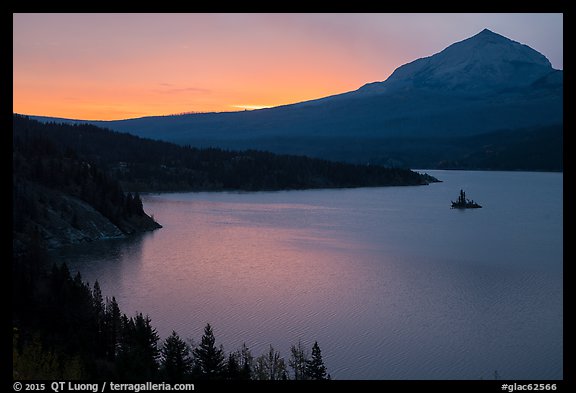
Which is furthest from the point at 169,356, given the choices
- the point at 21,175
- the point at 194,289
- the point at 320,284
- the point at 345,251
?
the point at 21,175

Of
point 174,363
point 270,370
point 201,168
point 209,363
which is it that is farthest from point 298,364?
point 201,168

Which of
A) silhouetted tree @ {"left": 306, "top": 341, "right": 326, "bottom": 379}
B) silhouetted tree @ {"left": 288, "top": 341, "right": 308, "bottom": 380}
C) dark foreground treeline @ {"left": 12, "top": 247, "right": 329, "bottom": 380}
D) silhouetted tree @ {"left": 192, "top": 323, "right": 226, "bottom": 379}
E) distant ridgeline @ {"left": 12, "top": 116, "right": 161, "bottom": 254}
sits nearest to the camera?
dark foreground treeline @ {"left": 12, "top": 247, "right": 329, "bottom": 380}

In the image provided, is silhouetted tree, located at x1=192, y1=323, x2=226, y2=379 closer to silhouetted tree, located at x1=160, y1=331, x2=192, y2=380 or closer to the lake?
silhouetted tree, located at x1=160, y1=331, x2=192, y2=380

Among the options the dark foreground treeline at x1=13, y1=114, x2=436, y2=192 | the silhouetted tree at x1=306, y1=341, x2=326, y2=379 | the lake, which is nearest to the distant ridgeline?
the lake

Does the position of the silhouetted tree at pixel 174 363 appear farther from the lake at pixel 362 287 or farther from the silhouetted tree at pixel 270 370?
the lake at pixel 362 287

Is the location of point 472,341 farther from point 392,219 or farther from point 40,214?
point 392,219

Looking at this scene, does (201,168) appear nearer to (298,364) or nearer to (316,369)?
(298,364)
